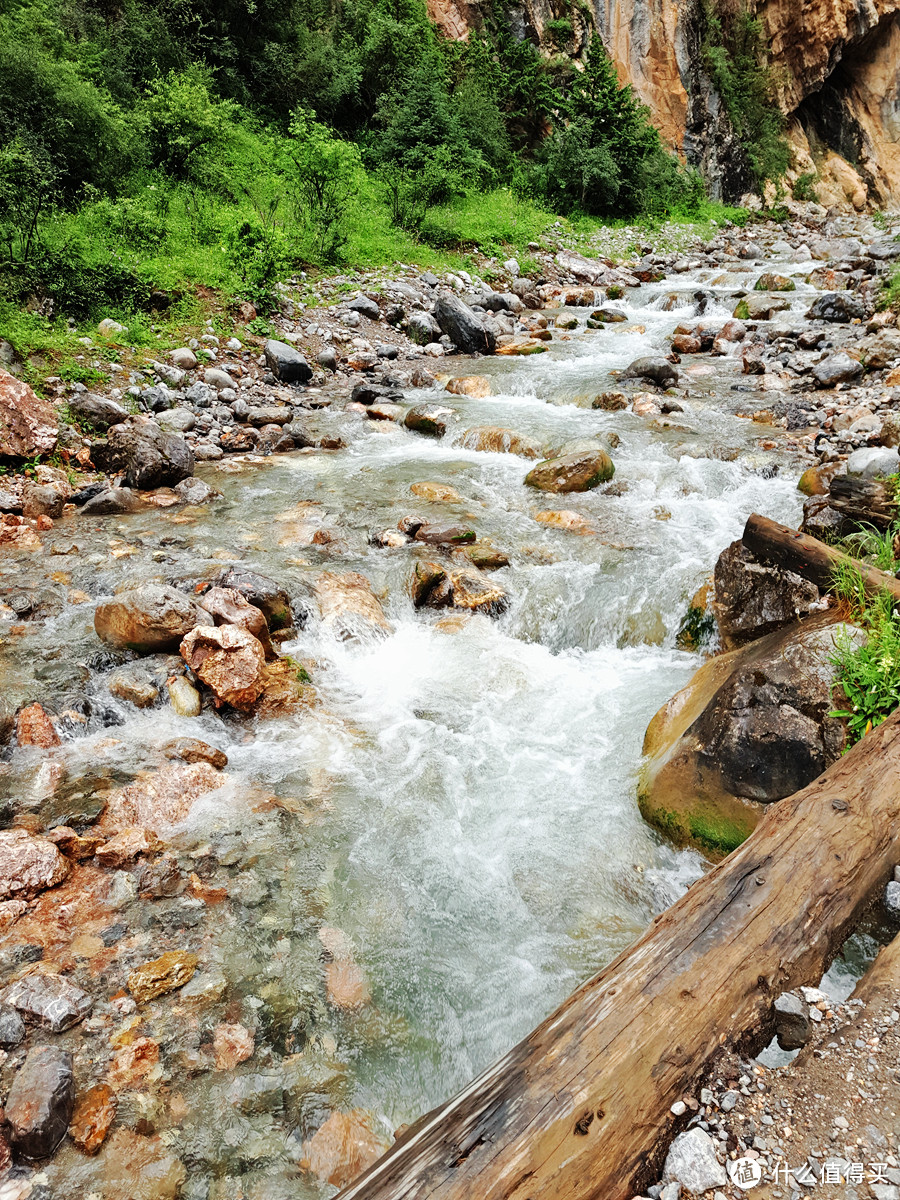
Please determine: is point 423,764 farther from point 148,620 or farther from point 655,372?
point 655,372

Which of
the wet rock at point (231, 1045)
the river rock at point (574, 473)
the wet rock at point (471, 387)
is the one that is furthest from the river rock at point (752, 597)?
the wet rock at point (471, 387)

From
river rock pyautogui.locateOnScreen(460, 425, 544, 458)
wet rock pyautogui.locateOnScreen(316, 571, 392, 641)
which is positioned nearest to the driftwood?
wet rock pyautogui.locateOnScreen(316, 571, 392, 641)

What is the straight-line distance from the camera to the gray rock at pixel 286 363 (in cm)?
1032

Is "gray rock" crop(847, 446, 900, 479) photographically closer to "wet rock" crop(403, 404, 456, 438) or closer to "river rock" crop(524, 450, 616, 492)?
"river rock" crop(524, 450, 616, 492)

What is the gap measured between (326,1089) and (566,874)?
60.2 inches

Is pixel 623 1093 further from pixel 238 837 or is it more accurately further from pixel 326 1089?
pixel 238 837

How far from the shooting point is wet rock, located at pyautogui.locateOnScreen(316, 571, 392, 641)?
5.43m

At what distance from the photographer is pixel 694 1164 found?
153cm

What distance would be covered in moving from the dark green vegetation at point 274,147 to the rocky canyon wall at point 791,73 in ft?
6.31

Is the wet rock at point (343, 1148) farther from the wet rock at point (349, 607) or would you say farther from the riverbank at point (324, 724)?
the wet rock at point (349, 607)

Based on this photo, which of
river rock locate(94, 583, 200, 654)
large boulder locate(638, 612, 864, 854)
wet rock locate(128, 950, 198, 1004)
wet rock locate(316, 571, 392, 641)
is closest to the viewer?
wet rock locate(128, 950, 198, 1004)

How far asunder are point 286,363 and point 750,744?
30.2 ft

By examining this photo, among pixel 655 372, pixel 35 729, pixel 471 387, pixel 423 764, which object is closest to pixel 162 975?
pixel 423 764

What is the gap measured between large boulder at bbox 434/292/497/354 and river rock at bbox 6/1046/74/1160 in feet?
40.6
